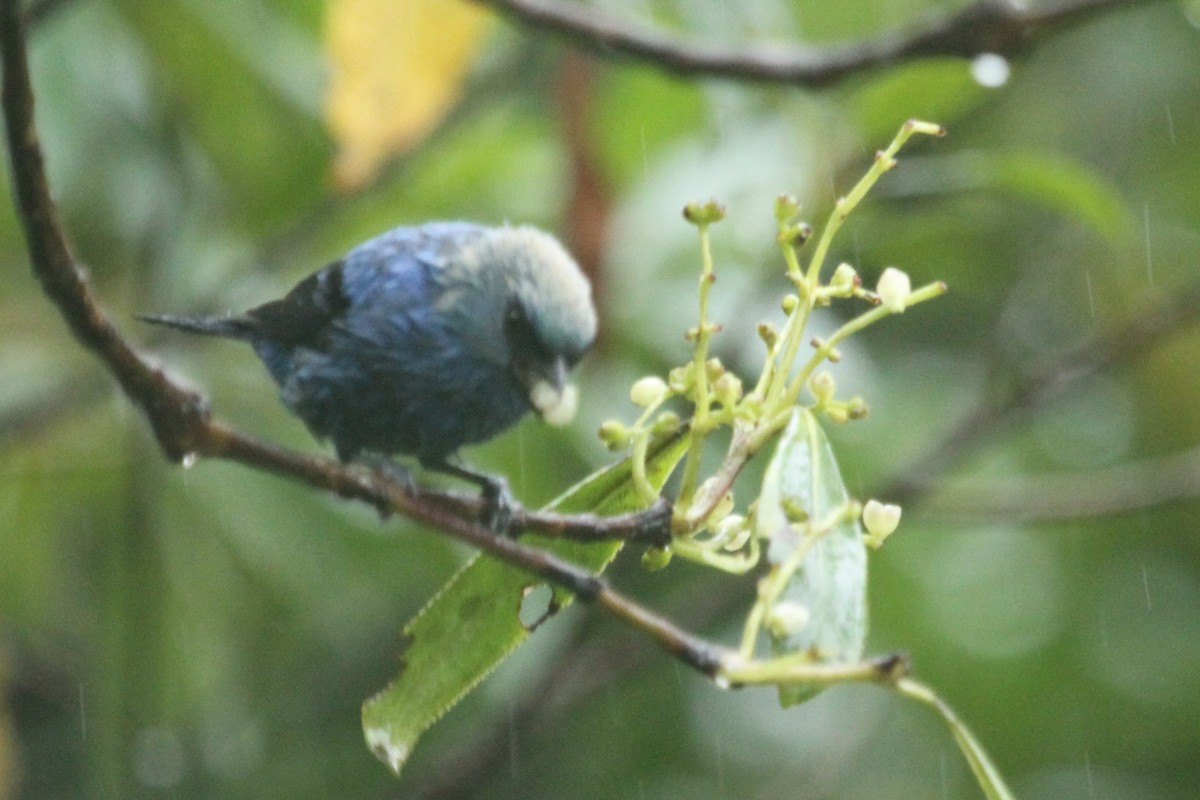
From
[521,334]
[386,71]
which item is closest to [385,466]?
[521,334]

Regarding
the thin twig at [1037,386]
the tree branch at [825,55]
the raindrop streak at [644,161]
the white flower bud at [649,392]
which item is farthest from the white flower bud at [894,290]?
the raindrop streak at [644,161]

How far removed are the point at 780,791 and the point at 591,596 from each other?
9.07ft

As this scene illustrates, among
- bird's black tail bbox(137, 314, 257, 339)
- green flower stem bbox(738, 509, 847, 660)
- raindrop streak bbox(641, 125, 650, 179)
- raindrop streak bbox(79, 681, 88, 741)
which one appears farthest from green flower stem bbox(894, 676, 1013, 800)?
raindrop streak bbox(79, 681, 88, 741)

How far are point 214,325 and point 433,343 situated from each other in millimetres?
420

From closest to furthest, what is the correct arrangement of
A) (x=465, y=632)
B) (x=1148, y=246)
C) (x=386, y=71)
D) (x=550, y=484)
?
(x=465, y=632) → (x=386, y=71) → (x=550, y=484) → (x=1148, y=246)

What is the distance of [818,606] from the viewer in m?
1.50

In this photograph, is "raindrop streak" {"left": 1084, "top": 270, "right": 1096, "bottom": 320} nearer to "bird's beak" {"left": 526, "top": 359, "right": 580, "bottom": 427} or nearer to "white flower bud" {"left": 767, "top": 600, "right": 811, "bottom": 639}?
"bird's beak" {"left": 526, "top": 359, "right": 580, "bottom": 427}

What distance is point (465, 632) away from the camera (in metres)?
1.80

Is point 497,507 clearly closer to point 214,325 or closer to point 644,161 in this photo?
point 214,325

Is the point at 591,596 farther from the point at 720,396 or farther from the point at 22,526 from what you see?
the point at 22,526

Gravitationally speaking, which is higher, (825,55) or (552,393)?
(825,55)

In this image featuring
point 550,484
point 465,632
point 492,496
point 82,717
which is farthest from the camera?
point 82,717

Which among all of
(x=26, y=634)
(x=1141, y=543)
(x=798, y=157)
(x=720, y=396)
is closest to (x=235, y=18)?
(x=798, y=157)

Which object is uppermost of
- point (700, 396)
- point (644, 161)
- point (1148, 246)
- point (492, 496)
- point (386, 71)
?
point (700, 396)
